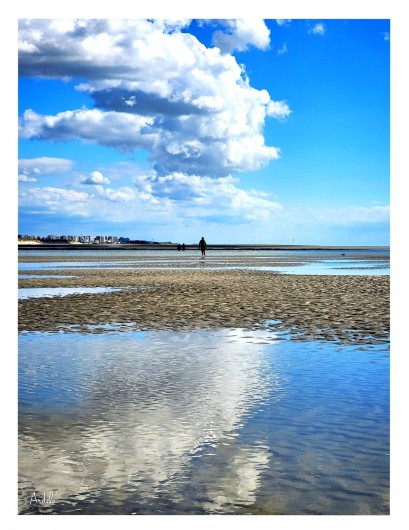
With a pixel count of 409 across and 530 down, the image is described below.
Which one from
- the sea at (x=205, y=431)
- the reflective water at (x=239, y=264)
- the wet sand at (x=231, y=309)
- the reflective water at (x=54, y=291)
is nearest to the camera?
the sea at (x=205, y=431)

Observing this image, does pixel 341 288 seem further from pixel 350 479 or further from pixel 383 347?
pixel 350 479

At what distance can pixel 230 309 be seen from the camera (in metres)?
21.7

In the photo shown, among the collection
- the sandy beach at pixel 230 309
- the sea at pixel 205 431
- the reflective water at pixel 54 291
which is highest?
the reflective water at pixel 54 291

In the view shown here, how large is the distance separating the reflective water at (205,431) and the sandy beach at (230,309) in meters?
3.85

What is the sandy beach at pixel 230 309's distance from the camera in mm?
17656

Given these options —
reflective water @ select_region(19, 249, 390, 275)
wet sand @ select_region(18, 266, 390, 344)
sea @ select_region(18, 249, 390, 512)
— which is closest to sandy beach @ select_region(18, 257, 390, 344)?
wet sand @ select_region(18, 266, 390, 344)

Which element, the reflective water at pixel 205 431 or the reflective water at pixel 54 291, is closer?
the reflective water at pixel 205 431

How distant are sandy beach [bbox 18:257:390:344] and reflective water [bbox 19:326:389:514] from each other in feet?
12.6

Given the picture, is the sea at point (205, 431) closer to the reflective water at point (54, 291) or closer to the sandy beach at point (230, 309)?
the sandy beach at point (230, 309)

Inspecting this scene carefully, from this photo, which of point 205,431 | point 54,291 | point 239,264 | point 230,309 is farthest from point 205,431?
point 239,264

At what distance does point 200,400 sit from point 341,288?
2143cm

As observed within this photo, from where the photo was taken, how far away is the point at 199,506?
5902mm

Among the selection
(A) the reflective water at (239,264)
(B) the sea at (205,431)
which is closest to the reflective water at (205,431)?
(B) the sea at (205,431)

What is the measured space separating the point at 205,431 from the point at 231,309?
13.7 m
